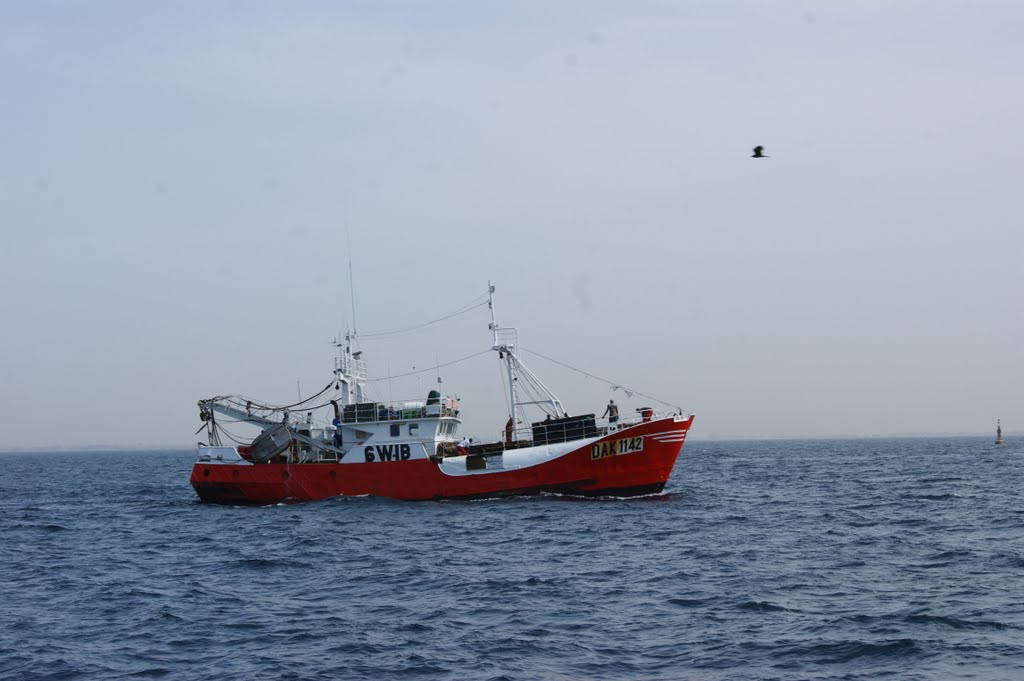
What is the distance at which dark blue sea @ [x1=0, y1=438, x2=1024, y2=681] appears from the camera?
18031 mm

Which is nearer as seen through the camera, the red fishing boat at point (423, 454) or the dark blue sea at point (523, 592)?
the dark blue sea at point (523, 592)

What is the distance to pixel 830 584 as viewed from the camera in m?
24.1

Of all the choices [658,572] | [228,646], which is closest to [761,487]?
[658,572]

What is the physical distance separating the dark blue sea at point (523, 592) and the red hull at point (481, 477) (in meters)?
1.06

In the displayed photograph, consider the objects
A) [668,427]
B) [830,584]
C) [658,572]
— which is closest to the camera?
[830,584]

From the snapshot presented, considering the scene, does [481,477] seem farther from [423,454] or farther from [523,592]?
[523,592]

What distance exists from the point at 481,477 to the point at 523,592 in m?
19.3

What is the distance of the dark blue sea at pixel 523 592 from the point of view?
18031mm

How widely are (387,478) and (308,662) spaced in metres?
26.3

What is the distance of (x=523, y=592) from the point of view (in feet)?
79.7

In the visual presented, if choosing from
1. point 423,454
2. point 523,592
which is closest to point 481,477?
point 423,454

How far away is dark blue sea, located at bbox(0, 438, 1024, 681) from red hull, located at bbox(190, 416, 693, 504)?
1065 millimetres

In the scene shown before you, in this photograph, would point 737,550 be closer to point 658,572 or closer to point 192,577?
point 658,572

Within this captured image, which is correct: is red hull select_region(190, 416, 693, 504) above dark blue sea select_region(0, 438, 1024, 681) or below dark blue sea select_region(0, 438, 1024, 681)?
above
